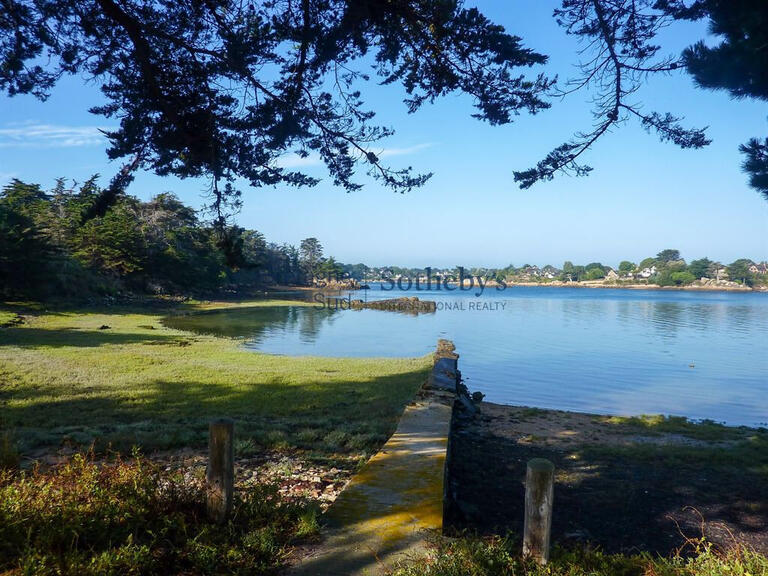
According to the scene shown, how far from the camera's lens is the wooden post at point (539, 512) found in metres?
3.19

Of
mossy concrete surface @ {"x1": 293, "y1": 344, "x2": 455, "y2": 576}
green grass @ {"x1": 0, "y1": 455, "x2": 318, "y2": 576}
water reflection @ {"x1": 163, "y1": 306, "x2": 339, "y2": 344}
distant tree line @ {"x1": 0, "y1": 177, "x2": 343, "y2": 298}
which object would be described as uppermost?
distant tree line @ {"x1": 0, "y1": 177, "x2": 343, "y2": 298}

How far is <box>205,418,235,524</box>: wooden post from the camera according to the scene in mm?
3584

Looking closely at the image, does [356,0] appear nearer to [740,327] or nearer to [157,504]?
[157,504]

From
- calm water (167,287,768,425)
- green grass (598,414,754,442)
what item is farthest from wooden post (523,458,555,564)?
calm water (167,287,768,425)

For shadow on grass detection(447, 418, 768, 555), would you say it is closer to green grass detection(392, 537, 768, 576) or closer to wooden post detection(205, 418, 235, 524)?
green grass detection(392, 537, 768, 576)

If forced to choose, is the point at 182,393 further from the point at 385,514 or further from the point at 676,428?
the point at 676,428

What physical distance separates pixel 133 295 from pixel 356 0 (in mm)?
45227

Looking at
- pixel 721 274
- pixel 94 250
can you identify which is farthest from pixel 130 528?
pixel 721 274

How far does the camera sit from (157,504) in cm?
357

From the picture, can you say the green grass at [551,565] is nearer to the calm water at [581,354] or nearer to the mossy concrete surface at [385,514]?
the mossy concrete surface at [385,514]

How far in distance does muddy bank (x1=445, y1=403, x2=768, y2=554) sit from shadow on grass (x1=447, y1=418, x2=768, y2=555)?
14 millimetres

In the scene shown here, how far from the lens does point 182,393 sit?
10453 mm

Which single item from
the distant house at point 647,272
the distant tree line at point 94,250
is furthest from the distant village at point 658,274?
the distant tree line at point 94,250

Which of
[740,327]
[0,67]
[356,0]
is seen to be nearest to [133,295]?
[0,67]
